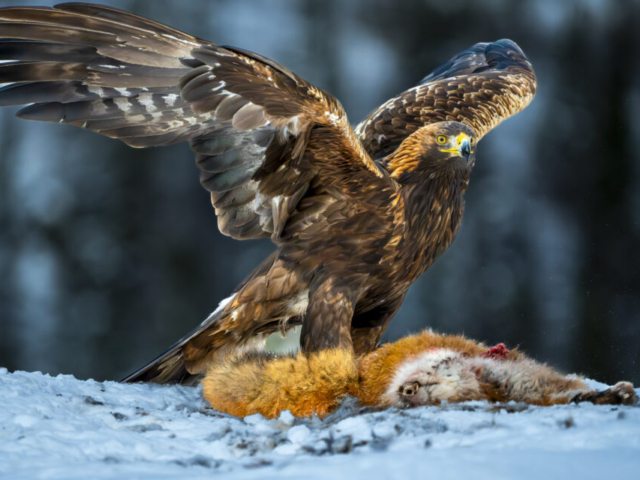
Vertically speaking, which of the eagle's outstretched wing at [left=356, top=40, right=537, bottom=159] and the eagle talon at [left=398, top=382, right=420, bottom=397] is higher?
the eagle's outstretched wing at [left=356, top=40, right=537, bottom=159]

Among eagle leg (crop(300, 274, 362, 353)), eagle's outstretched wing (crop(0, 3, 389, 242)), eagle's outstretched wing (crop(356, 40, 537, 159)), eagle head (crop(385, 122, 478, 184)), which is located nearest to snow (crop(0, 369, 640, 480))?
eagle leg (crop(300, 274, 362, 353))

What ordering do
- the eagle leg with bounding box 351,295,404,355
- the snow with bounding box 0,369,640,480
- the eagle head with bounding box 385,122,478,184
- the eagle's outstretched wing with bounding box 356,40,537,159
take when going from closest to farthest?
the snow with bounding box 0,369,640,480 < the eagle head with bounding box 385,122,478,184 < the eagle leg with bounding box 351,295,404,355 < the eagle's outstretched wing with bounding box 356,40,537,159

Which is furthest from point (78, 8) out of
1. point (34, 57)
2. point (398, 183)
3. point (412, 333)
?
point (412, 333)

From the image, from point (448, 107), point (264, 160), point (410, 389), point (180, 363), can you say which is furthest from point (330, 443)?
point (448, 107)

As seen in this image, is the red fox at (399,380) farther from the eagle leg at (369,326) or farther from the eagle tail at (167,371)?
the eagle leg at (369,326)

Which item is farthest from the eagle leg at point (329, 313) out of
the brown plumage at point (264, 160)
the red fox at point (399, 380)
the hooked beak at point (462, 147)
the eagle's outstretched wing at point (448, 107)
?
the eagle's outstretched wing at point (448, 107)

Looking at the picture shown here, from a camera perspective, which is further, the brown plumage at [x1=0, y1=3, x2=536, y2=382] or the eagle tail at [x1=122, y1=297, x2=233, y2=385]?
the eagle tail at [x1=122, y1=297, x2=233, y2=385]

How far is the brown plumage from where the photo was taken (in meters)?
1.61

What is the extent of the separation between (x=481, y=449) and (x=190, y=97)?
1116mm

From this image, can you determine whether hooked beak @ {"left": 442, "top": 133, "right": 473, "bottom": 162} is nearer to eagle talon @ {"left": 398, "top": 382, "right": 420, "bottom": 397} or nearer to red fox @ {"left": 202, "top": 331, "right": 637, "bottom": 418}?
red fox @ {"left": 202, "top": 331, "right": 637, "bottom": 418}

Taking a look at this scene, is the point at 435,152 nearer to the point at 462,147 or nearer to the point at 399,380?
the point at 462,147

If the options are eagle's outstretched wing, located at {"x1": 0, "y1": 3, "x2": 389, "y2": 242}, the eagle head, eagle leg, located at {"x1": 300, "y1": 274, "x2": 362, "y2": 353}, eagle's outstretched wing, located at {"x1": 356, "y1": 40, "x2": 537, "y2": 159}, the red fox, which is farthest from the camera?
eagle's outstretched wing, located at {"x1": 356, "y1": 40, "x2": 537, "y2": 159}

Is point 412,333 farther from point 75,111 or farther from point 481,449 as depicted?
point 75,111

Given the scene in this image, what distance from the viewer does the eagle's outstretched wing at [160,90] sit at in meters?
1.59
